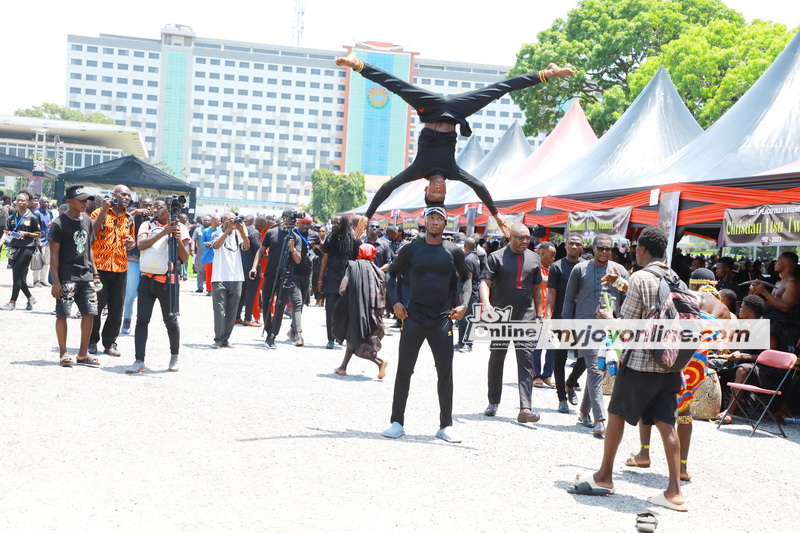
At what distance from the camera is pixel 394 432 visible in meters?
6.64

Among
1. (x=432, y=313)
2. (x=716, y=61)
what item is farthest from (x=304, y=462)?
(x=716, y=61)

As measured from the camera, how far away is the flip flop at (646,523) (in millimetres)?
4637

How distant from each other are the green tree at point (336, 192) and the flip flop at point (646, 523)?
81.5m

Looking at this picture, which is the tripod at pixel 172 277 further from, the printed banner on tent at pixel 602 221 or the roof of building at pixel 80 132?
the roof of building at pixel 80 132

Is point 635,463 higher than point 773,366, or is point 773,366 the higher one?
point 773,366

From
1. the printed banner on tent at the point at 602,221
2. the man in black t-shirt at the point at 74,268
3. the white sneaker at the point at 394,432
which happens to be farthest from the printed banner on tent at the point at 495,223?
the white sneaker at the point at 394,432

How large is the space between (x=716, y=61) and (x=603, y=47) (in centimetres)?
631

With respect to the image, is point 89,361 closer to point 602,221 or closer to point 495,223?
point 602,221

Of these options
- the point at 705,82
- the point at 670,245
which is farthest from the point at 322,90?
the point at 670,245

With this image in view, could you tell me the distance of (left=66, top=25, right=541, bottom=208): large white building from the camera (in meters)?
145

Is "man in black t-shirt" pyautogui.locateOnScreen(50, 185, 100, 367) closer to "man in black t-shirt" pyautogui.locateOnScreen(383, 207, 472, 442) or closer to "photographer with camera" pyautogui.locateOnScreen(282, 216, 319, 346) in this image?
"photographer with camera" pyautogui.locateOnScreen(282, 216, 319, 346)

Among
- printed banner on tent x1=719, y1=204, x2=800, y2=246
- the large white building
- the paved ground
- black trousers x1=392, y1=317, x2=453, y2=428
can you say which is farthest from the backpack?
the large white building

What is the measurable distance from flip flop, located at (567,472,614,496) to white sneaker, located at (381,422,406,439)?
5.47 ft

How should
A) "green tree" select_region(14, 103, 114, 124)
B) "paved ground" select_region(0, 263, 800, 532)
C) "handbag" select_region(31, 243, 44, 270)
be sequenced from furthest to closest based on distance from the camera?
1. "green tree" select_region(14, 103, 114, 124)
2. "handbag" select_region(31, 243, 44, 270)
3. "paved ground" select_region(0, 263, 800, 532)
